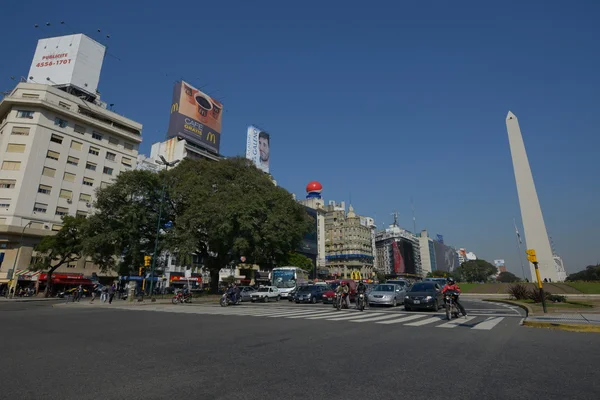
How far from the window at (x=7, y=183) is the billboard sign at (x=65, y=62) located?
1841cm

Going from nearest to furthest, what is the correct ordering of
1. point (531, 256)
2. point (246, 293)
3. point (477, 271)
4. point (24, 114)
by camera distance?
point (531, 256)
point (246, 293)
point (24, 114)
point (477, 271)

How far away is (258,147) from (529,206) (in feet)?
240

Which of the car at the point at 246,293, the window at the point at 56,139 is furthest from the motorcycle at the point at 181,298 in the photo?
the window at the point at 56,139

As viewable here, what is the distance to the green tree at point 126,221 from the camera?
108 feet

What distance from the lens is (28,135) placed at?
45344 millimetres

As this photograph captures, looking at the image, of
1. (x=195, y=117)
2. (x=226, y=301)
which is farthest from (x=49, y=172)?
(x=226, y=301)

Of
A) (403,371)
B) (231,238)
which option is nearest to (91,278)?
(231,238)

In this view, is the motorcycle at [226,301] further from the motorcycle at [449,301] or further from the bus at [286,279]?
the motorcycle at [449,301]

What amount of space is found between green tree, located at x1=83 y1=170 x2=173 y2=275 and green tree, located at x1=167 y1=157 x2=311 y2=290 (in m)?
2.45

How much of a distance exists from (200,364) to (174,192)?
103 feet

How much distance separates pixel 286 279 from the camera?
38.5 meters

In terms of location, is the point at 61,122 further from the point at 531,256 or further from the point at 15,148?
the point at 531,256

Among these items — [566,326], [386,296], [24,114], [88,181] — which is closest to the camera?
[566,326]

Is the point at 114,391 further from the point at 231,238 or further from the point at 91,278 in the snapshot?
the point at 91,278
